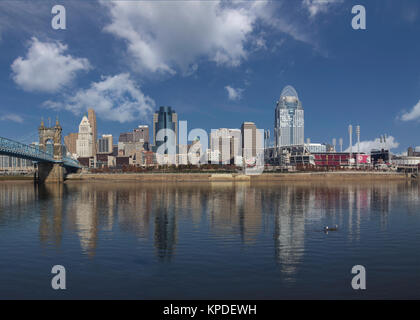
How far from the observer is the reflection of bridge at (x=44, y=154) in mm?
105625

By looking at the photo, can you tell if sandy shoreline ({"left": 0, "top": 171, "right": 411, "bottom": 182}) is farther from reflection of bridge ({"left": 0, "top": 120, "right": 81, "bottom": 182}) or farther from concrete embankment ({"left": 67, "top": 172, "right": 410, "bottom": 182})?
reflection of bridge ({"left": 0, "top": 120, "right": 81, "bottom": 182})

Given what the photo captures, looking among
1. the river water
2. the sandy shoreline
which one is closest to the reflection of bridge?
the sandy shoreline

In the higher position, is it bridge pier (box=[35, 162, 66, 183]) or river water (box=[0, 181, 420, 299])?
bridge pier (box=[35, 162, 66, 183])

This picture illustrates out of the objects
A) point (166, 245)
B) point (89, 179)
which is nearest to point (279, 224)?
point (166, 245)

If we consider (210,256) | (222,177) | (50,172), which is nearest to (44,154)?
(50,172)

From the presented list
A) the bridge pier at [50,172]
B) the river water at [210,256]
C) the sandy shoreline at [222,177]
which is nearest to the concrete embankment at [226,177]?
the sandy shoreline at [222,177]

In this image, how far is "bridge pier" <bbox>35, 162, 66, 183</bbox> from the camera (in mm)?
132625

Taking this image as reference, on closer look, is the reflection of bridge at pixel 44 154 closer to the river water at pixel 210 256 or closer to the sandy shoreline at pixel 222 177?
the sandy shoreline at pixel 222 177

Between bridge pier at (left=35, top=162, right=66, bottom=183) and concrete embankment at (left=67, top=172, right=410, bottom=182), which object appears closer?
bridge pier at (left=35, top=162, right=66, bottom=183)
